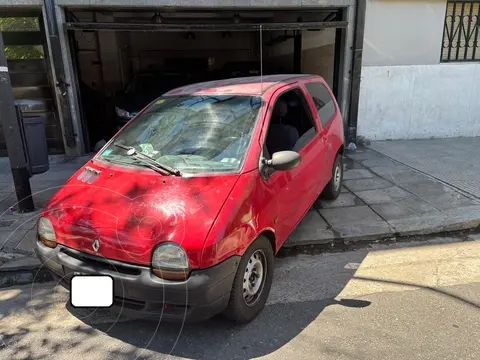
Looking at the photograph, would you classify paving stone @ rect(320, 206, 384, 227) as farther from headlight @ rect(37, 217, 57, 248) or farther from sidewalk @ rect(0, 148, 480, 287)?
headlight @ rect(37, 217, 57, 248)

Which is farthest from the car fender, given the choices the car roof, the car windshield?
the car roof

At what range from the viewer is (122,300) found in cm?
261

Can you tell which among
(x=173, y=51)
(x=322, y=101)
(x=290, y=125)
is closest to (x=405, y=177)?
(x=322, y=101)

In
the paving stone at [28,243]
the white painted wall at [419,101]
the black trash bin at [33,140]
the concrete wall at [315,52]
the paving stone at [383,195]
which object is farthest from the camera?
the concrete wall at [315,52]

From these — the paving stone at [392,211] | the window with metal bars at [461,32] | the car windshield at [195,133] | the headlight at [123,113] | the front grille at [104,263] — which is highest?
the window with metal bars at [461,32]

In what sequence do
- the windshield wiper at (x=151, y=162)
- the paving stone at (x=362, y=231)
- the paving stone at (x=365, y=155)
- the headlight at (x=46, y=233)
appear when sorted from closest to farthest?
1. the headlight at (x=46, y=233)
2. the windshield wiper at (x=151, y=162)
3. the paving stone at (x=362, y=231)
4. the paving stone at (x=365, y=155)

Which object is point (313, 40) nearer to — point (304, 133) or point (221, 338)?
point (304, 133)

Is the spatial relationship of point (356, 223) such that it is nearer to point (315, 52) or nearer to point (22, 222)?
point (22, 222)

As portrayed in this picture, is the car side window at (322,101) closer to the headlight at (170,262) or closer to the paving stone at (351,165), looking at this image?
the paving stone at (351,165)

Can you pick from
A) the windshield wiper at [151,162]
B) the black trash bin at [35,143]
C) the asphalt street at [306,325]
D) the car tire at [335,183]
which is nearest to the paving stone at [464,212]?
the asphalt street at [306,325]

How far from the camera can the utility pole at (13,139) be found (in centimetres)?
455

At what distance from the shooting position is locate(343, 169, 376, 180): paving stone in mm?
6379

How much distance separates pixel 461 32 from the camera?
8531 mm

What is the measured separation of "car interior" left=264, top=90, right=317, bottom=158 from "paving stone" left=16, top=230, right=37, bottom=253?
8.70 feet
